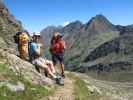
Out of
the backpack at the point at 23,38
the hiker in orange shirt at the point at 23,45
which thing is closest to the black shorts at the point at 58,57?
the hiker in orange shirt at the point at 23,45

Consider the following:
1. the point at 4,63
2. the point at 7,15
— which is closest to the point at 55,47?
Result: the point at 4,63

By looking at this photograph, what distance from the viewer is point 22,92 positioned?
15.4 meters

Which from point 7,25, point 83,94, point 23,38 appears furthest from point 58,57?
point 7,25

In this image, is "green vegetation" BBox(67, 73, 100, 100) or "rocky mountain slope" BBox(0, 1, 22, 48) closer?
"green vegetation" BBox(67, 73, 100, 100)

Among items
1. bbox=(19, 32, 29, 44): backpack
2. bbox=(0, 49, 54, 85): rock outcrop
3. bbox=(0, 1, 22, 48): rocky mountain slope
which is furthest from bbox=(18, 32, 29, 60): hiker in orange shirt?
bbox=(0, 1, 22, 48): rocky mountain slope

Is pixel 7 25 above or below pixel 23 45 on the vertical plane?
above

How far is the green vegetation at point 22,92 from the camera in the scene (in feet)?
47.9

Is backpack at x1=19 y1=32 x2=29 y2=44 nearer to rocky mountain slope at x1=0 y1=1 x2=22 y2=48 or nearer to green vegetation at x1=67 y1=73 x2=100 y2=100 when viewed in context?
green vegetation at x1=67 y1=73 x2=100 y2=100

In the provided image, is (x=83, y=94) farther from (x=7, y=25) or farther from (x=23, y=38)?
(x=7, y=25)

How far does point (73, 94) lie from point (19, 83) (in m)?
3.80

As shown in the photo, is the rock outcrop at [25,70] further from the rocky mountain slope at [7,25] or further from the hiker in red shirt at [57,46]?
the rocky mountain slope at [7,25]

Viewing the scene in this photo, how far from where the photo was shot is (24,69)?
20062 millimetres

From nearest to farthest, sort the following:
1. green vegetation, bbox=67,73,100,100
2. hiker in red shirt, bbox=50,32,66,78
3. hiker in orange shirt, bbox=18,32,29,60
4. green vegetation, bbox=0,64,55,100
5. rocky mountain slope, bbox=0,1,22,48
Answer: green vegetation, bbox=0,64,55,100 < green vegetation, bbox=67,73,100,100 < hiker in red shirt, bbox=50,32,66,78 < hiker in orange shirt, bbox=18,32,29,60 < rocky mountain slope, bbox=0,1,22,48

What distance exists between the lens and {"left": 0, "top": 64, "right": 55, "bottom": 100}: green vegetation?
14588 millimetres
